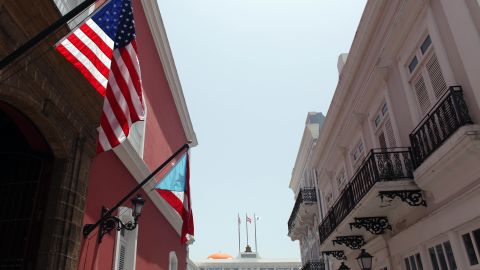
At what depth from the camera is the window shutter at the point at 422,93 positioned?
758cm

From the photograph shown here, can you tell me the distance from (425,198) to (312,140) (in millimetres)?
15660

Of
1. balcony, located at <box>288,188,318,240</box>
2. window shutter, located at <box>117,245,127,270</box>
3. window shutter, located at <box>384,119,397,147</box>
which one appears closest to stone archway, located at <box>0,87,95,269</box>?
window shutter, located at <box>117,245,127,270</box>

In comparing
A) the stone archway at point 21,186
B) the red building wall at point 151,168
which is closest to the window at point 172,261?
the red building wall at point 151,168

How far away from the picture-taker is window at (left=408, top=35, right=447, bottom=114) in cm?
705

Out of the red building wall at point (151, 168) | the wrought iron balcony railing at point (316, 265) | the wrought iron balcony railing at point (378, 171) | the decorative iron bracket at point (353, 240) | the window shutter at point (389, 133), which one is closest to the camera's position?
the red building wall at point (151, 168)

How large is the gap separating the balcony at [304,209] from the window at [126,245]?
14.4 m

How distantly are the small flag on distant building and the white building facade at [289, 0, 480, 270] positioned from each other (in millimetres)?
3717

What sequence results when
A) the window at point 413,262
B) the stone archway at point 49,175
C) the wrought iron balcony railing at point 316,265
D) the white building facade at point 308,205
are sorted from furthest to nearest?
1. the white building facade at point 308,205
2. the wrought iron balcony railing at point 316,265
3. the window at point 413,262
4. the stone archway at point 49,175

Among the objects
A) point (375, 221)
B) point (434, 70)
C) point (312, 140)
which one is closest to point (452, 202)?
point (434, 70)

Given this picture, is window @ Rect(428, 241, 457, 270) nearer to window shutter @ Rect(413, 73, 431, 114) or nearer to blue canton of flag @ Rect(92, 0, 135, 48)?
window shutter @ Rect(413, 73, 431, 114)

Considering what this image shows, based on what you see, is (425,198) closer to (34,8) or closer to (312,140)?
(34,8)

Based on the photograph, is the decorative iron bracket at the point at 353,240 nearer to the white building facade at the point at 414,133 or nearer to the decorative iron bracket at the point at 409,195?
the white building facade at the point at 414,133

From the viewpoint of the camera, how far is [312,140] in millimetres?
23188

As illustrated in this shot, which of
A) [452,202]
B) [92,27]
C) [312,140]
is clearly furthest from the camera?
[312,140]
